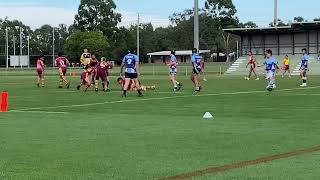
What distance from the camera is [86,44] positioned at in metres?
116

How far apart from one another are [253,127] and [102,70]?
659 inches

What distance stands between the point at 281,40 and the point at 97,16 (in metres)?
65.3

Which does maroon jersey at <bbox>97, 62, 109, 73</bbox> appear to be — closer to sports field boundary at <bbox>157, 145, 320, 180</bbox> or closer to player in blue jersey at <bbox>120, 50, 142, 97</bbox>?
player in blue jersey at <bbox>120, 50, 142, 97</bbox>

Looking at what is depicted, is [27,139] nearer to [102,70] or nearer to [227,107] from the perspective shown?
[227,107]

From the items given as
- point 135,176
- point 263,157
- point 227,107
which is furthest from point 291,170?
point 227,107

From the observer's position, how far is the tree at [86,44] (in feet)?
383

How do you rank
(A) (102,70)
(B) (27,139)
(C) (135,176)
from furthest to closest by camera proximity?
(A) (102,70), (B) (27,139), (C) (135,176)

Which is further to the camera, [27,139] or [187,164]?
[27,139]

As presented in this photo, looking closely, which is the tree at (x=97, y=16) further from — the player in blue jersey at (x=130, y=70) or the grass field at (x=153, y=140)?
the grass field at (x=153, y=140)

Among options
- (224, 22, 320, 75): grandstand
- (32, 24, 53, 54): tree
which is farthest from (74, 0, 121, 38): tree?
(224, 22, 320, 75): grandstand

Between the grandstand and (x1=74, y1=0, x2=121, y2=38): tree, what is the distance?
5917 cm

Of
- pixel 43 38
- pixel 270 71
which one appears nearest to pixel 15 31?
pixel 43 38

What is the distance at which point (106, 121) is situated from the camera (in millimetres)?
15305

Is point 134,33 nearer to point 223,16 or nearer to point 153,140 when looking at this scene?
point 223,16
